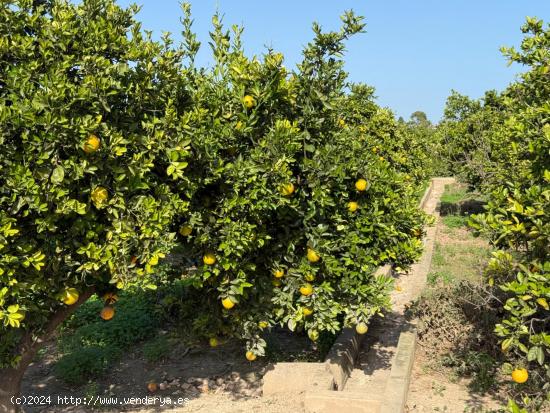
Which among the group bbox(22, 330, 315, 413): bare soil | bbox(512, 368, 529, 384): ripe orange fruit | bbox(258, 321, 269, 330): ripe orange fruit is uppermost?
bbox(258, 321, 269, 330): ripe orange fruit

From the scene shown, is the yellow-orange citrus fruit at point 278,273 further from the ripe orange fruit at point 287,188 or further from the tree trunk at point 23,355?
the tree trunk at point 23,355

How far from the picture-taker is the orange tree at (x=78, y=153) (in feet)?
10.7

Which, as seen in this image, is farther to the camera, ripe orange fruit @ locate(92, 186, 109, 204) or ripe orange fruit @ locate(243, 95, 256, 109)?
ripe orange fruit @ locate(243, 95, 256, 109)

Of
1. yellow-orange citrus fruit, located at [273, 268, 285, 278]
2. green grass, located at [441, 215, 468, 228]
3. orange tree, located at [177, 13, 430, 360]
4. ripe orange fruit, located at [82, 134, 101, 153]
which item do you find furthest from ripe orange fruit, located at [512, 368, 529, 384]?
green grass, located at [441, 215, 468, 228]

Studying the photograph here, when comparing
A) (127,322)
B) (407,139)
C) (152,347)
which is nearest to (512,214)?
(152,347)

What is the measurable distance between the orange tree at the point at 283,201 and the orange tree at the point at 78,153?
1.36 feet

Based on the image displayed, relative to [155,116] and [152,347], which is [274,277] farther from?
[152,347]

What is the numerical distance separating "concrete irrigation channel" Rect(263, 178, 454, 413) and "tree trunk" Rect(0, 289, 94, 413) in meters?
2.25

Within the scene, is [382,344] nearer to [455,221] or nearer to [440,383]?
[440,383]

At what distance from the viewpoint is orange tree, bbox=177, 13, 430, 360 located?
4238 mm

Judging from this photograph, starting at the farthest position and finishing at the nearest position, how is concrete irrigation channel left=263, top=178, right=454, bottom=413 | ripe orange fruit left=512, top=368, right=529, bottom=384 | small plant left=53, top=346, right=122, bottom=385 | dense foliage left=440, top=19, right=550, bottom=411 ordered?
small plant left=53, top=346, right=122, bottom=385, concrete irrigation channel left=263, top=178, right=454, bottom=413, ripe orange fruit left=512, top=368, right=529, bottom=384, dense foliage left=440, top=19, right=550, bottom=411

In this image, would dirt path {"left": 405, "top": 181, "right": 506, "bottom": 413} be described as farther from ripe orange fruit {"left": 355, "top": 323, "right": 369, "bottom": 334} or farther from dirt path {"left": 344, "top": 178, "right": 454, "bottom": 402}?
ripe orange fruit {"left": 355, "top": 323, "right": 369, "bottom": 334}

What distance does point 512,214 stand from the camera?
3832 mm

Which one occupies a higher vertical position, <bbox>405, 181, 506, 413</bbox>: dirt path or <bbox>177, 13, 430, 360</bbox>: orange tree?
<bbox>177, 13, 430, 360</bbox>: orange tree
